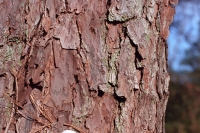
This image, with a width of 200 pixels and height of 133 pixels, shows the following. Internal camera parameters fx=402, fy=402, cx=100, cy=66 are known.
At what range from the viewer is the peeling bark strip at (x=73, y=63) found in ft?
3.86

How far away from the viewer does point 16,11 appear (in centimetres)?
120

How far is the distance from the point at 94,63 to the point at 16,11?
0.28 m

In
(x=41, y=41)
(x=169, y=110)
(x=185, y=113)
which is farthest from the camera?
(x=169, y=110)

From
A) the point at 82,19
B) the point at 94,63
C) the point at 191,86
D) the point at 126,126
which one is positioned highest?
the point at 191,86

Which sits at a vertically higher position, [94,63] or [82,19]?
[82,19]

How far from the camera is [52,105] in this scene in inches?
46.4

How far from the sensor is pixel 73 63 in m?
1.18

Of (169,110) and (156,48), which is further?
(169,110)

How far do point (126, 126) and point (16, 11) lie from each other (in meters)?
0.48

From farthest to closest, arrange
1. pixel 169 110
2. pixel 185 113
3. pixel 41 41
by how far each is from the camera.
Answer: pixel 169 110 → pixel 185 113 → pixel 41 41

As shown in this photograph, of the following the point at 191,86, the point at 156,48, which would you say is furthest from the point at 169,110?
the point at 156,48

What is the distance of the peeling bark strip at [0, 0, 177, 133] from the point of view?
1176mm

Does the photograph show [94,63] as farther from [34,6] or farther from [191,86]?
[191,86]

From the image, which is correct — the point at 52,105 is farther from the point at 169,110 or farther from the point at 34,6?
the point at 169,110
